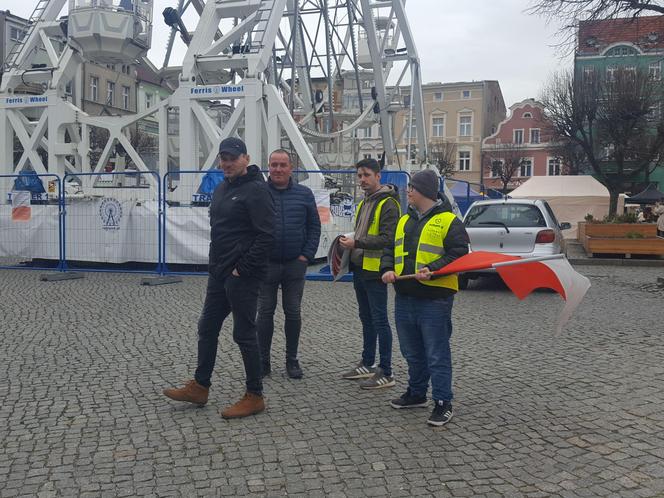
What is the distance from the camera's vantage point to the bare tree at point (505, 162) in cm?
6016

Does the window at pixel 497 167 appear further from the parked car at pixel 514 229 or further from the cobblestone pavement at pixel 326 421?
the cobblestone pavement at pixel 326 421

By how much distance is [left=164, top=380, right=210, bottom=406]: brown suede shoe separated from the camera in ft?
15.8

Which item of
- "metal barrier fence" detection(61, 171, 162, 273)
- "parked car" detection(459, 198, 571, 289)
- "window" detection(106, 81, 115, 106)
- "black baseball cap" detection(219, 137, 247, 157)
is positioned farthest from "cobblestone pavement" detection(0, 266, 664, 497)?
"window" detection(106, 81, 115, 106)

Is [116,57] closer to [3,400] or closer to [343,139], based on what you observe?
[343,139]

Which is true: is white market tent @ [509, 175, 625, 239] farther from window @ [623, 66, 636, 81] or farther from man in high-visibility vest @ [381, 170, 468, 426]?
man in high-visibility vest @ [381, 170, 468, 426]

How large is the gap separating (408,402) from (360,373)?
86 cm

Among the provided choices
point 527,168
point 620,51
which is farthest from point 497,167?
point 620,51

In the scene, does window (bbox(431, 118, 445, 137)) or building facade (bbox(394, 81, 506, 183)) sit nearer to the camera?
building facade (bbox(394, 81, 506, 183))

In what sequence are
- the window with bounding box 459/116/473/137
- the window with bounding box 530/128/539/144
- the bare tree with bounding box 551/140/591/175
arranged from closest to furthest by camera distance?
1. the bare tree with bounding box 551/140/591/175
2. the window with bounding box 530/128/539/144
3. the window with bounding box 459/116/473/137

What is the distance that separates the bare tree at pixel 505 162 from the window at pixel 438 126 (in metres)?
7.64

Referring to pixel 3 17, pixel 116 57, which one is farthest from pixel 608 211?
pixel 3 17

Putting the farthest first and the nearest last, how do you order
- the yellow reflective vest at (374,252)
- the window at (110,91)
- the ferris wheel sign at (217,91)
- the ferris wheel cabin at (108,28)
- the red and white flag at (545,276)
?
the window at (110,91) → the ferris wheel cabin at (108,28) → the ferris wheel sign at (217,91) → the yellow reflective vest at (374,252) → the red and white flag at (545,276)

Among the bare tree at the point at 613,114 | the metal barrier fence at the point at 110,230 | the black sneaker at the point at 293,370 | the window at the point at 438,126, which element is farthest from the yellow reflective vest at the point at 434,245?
the window at the point at 438,126

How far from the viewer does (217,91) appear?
1462 centimetres
